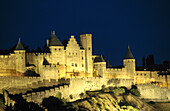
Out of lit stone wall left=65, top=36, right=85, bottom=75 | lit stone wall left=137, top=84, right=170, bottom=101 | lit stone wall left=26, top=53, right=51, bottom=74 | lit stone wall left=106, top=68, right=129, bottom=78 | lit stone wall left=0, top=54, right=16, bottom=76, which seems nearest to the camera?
lit stone wall left=0, top=54, right=16, bottom=76

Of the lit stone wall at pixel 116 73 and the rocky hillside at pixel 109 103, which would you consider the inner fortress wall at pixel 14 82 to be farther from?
the lit stone wall at pixel 116 73

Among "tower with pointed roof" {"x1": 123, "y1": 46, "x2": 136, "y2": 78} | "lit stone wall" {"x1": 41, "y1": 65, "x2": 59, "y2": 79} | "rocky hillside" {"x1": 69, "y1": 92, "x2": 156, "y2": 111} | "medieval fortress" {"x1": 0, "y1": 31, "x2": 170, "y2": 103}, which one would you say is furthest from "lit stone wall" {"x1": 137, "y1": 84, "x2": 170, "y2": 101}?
"lit stone wall" {"x1": 41, "y1": 65, "x2": 59, "y2": 79}

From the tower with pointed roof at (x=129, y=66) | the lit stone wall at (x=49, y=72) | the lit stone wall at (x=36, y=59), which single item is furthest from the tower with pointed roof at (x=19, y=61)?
the tower with pointed roof at (x=129, y=66)

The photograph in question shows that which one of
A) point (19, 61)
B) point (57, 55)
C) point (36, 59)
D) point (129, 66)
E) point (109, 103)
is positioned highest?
point (57, 55)

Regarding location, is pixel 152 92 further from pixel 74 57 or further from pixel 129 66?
pixel 74 57

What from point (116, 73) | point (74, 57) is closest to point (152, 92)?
point (116, 73)

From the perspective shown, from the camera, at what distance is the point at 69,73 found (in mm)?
74000

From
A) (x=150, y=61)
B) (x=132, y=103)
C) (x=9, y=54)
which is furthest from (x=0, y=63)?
(x=150, y=61)

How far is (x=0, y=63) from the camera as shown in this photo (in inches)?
2643

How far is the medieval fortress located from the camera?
6228cm

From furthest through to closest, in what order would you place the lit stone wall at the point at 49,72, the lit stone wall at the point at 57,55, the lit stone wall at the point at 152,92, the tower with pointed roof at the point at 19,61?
the lit stone wall at the point at 152,92 < the lit stone wall at the point at 57,55 < the tower with pointed roof at the point at 19,61 < the lit stone wall at the point at 49,72

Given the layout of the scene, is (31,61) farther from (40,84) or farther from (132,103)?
(132,103)

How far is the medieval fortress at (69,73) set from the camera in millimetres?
62281

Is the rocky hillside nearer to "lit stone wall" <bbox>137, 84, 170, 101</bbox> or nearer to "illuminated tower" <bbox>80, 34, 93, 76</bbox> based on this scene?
"lit stone wall" <bbox>137, 84, 170, 101</bbox>
